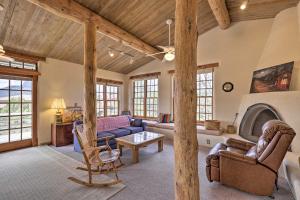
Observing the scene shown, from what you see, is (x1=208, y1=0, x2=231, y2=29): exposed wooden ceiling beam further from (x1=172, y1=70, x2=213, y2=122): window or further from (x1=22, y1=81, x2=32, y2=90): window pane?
(x1=22, y1=81, x2=32, y2=90): window pane

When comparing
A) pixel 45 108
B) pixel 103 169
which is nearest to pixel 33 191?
pixel 103 169

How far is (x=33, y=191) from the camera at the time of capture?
2.43m

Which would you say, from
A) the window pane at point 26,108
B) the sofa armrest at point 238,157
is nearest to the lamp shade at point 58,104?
the window pane at point 26,108

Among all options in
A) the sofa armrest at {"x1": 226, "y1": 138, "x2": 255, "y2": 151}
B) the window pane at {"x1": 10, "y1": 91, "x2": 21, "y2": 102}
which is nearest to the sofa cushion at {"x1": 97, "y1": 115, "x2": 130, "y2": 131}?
the window pane at {"x1": 10, "y1": 91, "x2": 21, "y2": 102}

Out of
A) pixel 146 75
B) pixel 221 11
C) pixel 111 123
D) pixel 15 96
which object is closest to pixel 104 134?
pixel 111 123

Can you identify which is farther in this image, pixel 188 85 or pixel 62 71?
pixel 62 71

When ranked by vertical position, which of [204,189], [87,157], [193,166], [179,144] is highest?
[179,144]

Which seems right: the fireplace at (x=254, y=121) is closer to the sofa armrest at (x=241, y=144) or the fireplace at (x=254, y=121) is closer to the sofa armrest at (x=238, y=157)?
the sofa armrest at (x=241, y=144)

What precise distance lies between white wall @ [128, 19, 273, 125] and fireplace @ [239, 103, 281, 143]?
0.58 meters

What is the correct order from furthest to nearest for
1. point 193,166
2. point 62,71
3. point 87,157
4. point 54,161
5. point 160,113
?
1. point 160,113
2. point 62,71
3. point 54,161
4. point 87,157
5. point 193,166

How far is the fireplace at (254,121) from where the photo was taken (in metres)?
3.86

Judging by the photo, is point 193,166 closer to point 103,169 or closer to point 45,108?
point 103,169

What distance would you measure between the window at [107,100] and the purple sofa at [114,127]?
1.42 m

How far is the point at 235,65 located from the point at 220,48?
2.48 feet
